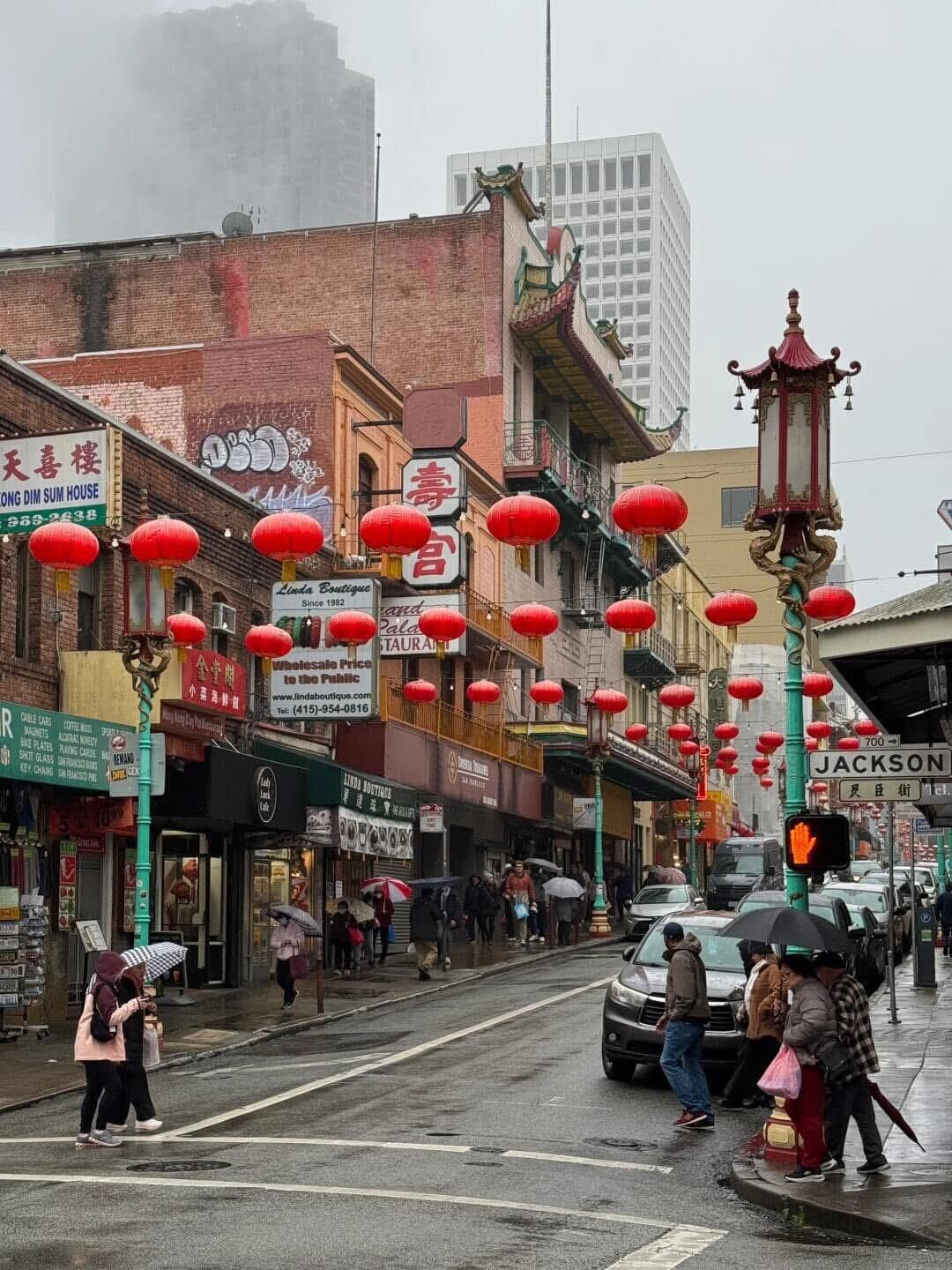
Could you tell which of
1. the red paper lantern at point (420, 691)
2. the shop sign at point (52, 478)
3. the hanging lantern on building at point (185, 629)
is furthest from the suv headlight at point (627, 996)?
the red paper lantern at point (420, 691)

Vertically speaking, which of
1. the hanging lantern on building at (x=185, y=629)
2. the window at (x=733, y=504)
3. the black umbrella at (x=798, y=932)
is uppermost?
the window at (x=733, y=504)

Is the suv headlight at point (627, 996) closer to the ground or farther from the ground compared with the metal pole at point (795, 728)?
closer to the ground

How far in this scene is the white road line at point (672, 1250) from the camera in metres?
9.44

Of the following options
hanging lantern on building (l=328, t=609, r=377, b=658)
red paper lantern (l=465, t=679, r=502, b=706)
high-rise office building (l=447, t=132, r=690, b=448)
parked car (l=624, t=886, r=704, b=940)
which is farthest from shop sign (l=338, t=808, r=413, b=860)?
high-rise office building (l=447, t=132, r=690, b=448)

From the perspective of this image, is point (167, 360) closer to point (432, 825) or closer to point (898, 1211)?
point (432, 825)

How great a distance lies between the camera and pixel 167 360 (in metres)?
40.1

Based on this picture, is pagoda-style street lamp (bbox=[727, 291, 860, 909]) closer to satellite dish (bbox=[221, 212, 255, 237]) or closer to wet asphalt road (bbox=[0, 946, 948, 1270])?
wet asphalt road (bbox=[0, 946, 948, 1270])

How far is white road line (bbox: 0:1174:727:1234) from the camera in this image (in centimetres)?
1086

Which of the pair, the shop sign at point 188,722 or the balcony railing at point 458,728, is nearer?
the shop sign at point 188,722

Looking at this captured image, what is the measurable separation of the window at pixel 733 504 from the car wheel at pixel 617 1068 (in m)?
86.6

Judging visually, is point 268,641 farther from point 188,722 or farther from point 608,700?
point 608,700

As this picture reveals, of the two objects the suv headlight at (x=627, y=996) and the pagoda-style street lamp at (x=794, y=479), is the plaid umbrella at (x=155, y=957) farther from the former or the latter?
the pagoda-style street lamp at (x=794, y=479)

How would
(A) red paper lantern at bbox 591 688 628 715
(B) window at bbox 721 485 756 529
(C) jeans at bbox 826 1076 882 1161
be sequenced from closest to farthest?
1. (C) jeans at bbox 826 1076 882 1161
2. (A) red paper lantern at bbox 591 688 628 715
3. (B) window at bbox 721 485 756 529

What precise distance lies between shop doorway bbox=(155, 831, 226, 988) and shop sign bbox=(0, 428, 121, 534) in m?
8.25
